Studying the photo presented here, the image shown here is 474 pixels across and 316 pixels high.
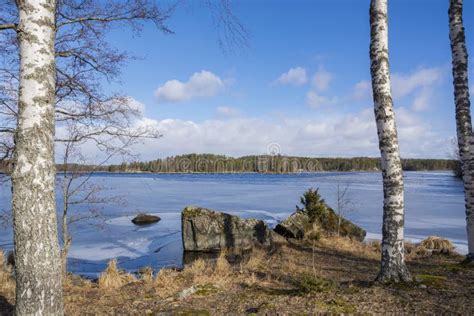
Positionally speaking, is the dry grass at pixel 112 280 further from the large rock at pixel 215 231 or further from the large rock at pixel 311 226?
the large rock at pixel 311 226

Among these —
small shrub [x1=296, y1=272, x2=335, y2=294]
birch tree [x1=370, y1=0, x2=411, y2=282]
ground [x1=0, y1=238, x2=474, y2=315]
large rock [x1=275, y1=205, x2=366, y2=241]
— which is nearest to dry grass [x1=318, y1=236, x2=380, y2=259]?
large rock [x1=275, y1=205, x2=366, y2=241]

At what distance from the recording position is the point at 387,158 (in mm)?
6059

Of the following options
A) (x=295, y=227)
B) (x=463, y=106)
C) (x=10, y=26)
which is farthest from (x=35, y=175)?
(x=295, y=227)

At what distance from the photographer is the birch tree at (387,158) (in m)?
6.01

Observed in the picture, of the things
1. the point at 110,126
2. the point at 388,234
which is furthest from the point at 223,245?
the point at 388,234

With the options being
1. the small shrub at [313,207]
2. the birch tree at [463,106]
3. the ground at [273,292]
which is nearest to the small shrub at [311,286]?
the ground at [273,292]

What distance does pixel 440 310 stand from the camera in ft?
15.9

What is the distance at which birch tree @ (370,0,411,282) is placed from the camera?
19.7 ft

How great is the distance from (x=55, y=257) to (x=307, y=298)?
3.41m

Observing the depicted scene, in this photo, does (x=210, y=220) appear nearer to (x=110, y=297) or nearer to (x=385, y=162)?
(x=110, y=297)

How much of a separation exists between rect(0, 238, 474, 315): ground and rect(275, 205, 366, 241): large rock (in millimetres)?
5103

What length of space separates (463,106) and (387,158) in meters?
3.48

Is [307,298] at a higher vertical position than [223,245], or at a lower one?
higher

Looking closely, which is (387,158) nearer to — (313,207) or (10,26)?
(10,26)
